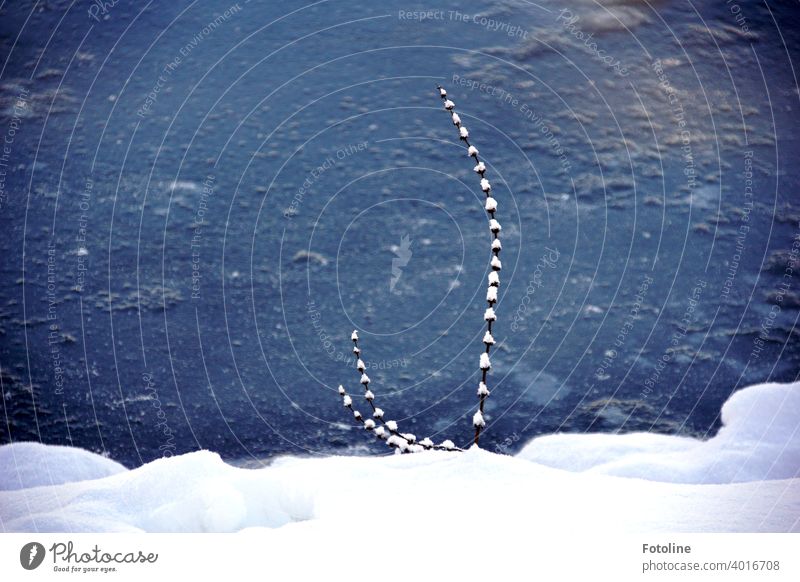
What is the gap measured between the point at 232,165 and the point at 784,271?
2.44 ft

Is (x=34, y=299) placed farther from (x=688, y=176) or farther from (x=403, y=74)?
(x=688, y=176)

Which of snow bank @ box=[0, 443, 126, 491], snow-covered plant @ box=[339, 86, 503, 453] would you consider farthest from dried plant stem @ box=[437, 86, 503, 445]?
snow bank @ box=[0, 443, 126, 491]

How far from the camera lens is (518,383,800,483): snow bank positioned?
115 centimetres

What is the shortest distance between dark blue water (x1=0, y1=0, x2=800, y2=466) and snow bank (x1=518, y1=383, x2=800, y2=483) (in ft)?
0.08

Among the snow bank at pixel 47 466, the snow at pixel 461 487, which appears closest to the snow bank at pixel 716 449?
the snow at pixel 461 487

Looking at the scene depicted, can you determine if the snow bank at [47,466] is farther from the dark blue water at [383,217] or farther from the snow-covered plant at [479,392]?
the snow-covered plant at [479,392]

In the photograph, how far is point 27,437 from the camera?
1205 millimetres

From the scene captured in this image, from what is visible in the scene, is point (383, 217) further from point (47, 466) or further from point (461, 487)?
point (47, 466)

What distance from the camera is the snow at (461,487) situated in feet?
3.64

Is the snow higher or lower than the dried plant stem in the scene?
lower

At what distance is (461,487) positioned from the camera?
113 cm

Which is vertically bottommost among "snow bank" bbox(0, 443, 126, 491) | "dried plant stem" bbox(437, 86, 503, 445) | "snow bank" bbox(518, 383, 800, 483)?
"snow bank" bbox(0, 443, 126, 491)

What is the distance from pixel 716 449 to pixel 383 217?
0.53 metres

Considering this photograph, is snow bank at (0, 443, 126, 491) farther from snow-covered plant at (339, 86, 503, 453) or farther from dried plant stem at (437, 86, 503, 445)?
dried plant stem at (437, 86, 503, 445)
